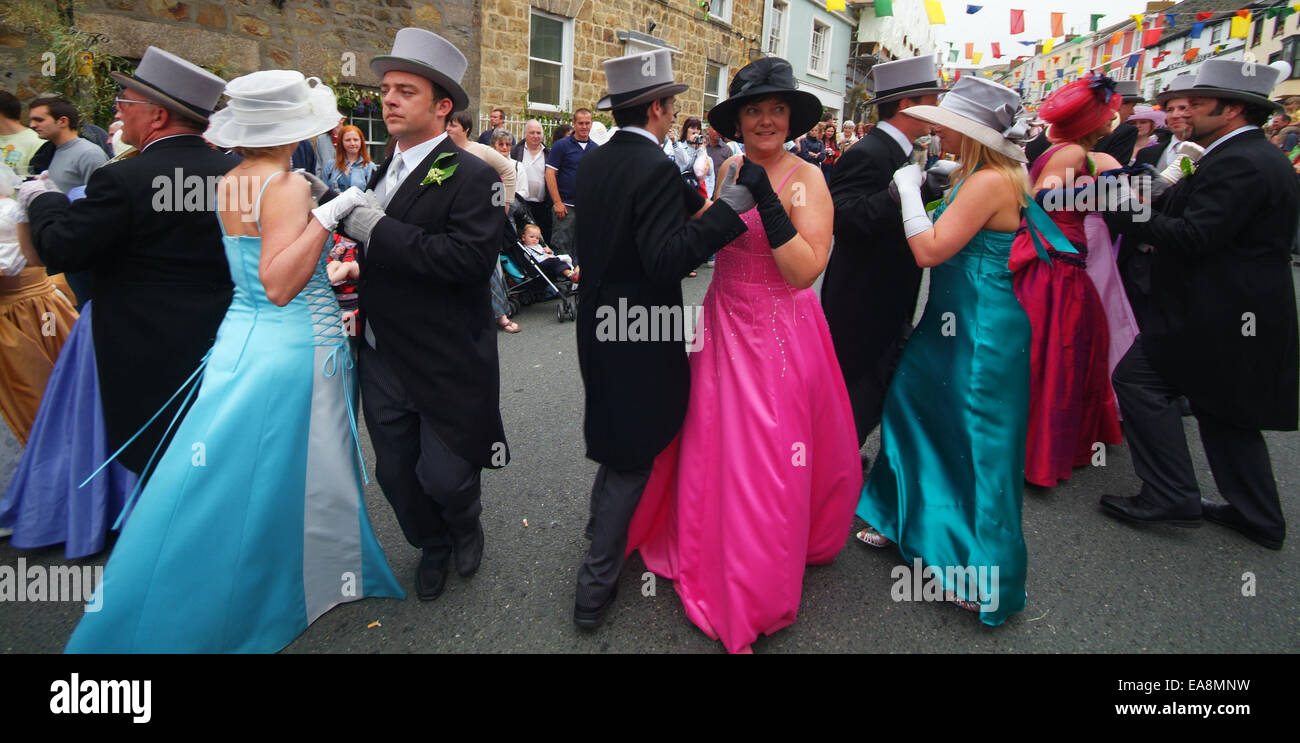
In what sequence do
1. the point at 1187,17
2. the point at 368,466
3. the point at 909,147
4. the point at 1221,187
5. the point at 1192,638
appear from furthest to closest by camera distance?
the point at 1187,17
the point at 368,466
the point at 909,147
the point at 1221,187
the point at 1192,638

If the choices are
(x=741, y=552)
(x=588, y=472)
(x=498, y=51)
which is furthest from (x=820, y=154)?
(x=741, y=552)

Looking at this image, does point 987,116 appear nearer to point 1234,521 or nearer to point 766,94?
point 766,94

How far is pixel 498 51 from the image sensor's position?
1097cm

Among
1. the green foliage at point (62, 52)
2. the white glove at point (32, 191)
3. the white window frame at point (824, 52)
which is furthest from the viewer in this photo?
the white window frame at point (824, 52)

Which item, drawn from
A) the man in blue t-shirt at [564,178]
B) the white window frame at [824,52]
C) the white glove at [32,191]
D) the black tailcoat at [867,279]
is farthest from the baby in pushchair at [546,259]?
the white window frame at [824,52]

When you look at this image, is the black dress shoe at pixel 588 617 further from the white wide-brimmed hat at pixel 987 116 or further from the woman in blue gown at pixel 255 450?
the white wide-brimmed hat at pixel 987 116

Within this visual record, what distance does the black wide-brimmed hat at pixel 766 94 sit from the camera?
2377 millimetres

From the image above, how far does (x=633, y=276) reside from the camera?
2318 mm

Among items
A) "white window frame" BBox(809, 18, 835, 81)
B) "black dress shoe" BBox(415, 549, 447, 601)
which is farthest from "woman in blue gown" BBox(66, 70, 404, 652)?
"white window frame" BBox(809, 18, 835, 81)

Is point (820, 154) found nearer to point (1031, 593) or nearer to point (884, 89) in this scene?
point (884, 89)

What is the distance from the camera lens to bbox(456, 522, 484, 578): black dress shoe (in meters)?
Answer: 2.85

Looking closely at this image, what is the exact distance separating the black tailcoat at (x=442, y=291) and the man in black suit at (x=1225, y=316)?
3.16 metres

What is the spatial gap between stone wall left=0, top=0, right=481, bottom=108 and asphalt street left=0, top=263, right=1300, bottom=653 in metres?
6.66

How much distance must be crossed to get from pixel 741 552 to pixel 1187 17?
42.6 metres
